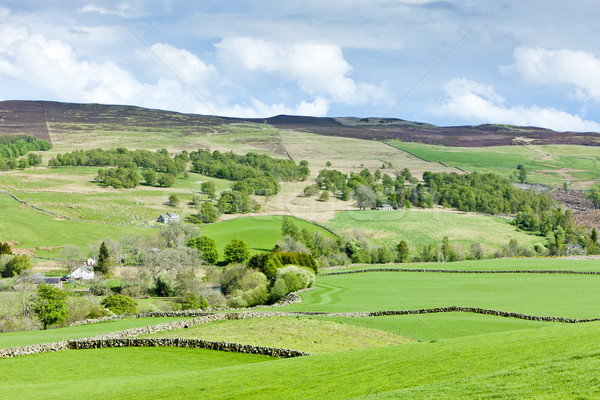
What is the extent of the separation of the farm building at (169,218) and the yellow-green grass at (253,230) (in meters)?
9.97

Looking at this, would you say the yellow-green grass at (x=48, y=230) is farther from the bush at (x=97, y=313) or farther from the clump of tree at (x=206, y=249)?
the bush at (x=97, y=313)

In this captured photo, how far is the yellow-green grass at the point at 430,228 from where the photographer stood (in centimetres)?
11362

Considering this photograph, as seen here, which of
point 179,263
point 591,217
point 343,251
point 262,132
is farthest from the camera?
point 262,132

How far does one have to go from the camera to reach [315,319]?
4091 centimetres

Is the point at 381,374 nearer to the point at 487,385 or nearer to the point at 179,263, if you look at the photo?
the point at 487,385

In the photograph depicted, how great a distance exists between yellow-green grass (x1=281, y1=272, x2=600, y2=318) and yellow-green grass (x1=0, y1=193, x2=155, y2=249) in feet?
177

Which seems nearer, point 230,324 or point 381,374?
point 381,374

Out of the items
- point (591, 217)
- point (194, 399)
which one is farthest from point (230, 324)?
point (591, 217)

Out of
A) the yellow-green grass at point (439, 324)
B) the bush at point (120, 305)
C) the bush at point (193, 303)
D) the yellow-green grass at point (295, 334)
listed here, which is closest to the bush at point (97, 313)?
the bush at point (120, 305)

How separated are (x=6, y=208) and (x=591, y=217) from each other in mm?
146224

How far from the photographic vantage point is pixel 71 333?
36312 millimetres

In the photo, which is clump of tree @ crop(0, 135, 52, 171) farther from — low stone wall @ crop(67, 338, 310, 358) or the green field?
low stone wall @ crop(67, 338, 310, 358)

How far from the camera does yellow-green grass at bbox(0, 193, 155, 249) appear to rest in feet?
340

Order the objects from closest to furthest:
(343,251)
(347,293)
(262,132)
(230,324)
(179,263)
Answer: (230,324) < (347,293) < (179,263) < (343,251) < (262,132)
